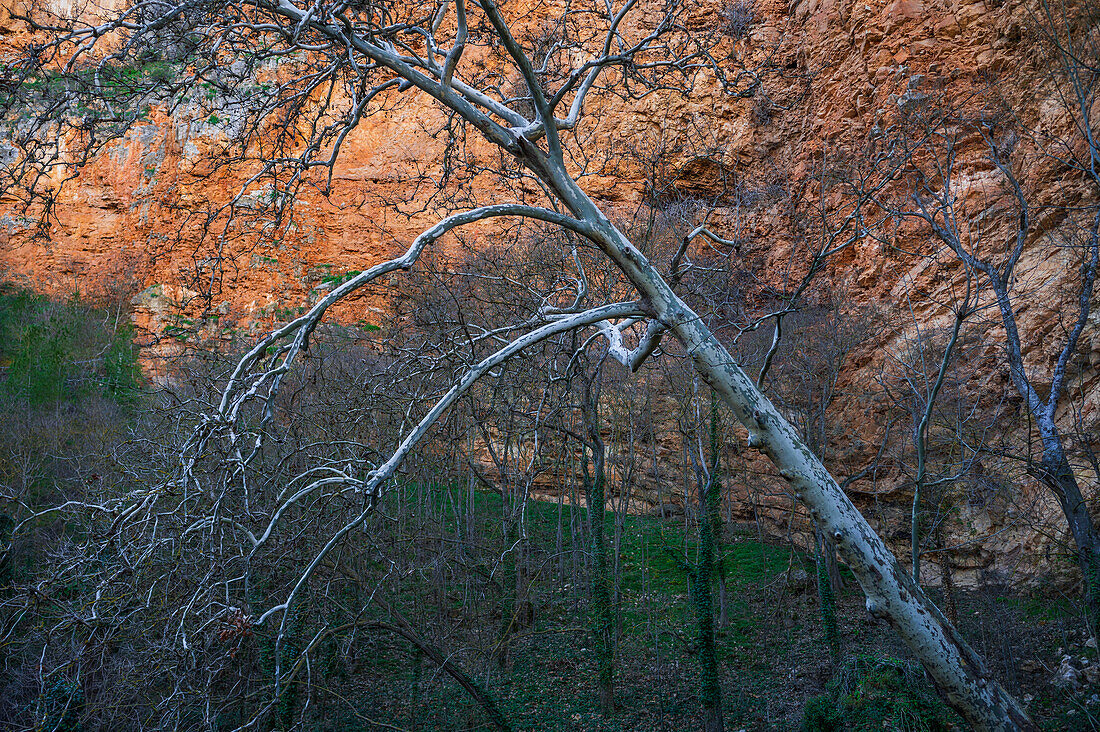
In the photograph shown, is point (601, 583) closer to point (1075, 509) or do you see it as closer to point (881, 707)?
point (881, 707)

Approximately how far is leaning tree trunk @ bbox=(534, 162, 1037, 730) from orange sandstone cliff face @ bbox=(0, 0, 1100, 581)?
121 inches

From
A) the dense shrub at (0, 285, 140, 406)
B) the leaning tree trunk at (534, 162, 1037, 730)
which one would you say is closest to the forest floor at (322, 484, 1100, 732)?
the leaning tree trunk at (534, 162, 1037, 730)

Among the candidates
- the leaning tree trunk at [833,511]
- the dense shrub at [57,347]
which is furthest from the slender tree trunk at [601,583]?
the dense shrub at [57,347]

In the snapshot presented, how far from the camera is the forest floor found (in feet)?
23.1

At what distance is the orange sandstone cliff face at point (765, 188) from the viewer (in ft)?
41.5

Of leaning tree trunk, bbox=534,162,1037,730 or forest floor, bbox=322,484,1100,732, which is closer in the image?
leaning tree trunk, bbox=534,162,1037,730

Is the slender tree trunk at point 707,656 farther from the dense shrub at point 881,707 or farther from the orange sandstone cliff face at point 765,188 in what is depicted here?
the orange sandstone cliff face at point 765,188

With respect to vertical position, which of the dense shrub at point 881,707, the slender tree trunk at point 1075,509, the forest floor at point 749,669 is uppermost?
the slender tree trunk at point 1075,509

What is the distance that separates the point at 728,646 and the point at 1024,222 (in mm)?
8481

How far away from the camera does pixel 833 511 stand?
469 centimetres

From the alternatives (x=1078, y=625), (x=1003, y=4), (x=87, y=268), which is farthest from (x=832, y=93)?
(x=87, y=268)

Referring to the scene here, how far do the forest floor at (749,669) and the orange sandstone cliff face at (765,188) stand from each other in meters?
1.94

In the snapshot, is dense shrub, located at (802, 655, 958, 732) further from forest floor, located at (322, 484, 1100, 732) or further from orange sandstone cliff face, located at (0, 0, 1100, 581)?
orange sandstone cliff face, located at (0, 0, 1100, 581)

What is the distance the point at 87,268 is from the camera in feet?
83.3
